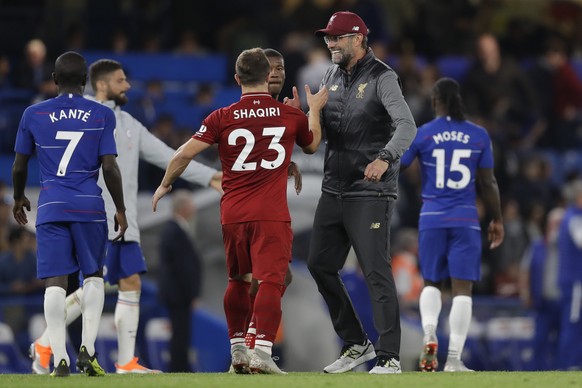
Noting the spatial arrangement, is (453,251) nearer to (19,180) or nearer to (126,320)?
(126,320)

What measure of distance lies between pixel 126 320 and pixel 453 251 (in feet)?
9.31

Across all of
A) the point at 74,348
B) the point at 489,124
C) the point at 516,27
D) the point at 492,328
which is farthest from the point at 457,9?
the point at 74,348

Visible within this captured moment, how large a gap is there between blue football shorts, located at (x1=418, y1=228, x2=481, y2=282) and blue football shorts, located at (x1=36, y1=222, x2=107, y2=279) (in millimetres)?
3120

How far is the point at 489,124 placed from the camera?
2052 cm

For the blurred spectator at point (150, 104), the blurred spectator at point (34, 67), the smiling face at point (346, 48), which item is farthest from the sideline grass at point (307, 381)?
the blurred spectator at point (34, 67)

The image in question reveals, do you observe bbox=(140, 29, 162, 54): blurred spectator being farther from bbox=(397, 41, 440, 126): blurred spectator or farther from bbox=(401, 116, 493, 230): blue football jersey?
bbox=(401, 116, 493, 230): blue football jersey

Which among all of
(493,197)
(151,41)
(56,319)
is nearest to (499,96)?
(151,41)

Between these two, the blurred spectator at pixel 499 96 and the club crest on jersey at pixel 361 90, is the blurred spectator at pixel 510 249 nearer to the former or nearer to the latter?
the blurred spectator at pixel 499 96

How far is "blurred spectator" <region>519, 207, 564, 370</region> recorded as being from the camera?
17750 millimetres

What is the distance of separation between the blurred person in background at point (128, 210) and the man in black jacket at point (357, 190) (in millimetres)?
1101

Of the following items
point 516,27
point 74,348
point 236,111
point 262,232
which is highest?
point 516,27

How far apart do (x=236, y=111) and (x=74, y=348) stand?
583 cm

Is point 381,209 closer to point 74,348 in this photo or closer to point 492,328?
point 74,348

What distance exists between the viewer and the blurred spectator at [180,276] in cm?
1656
